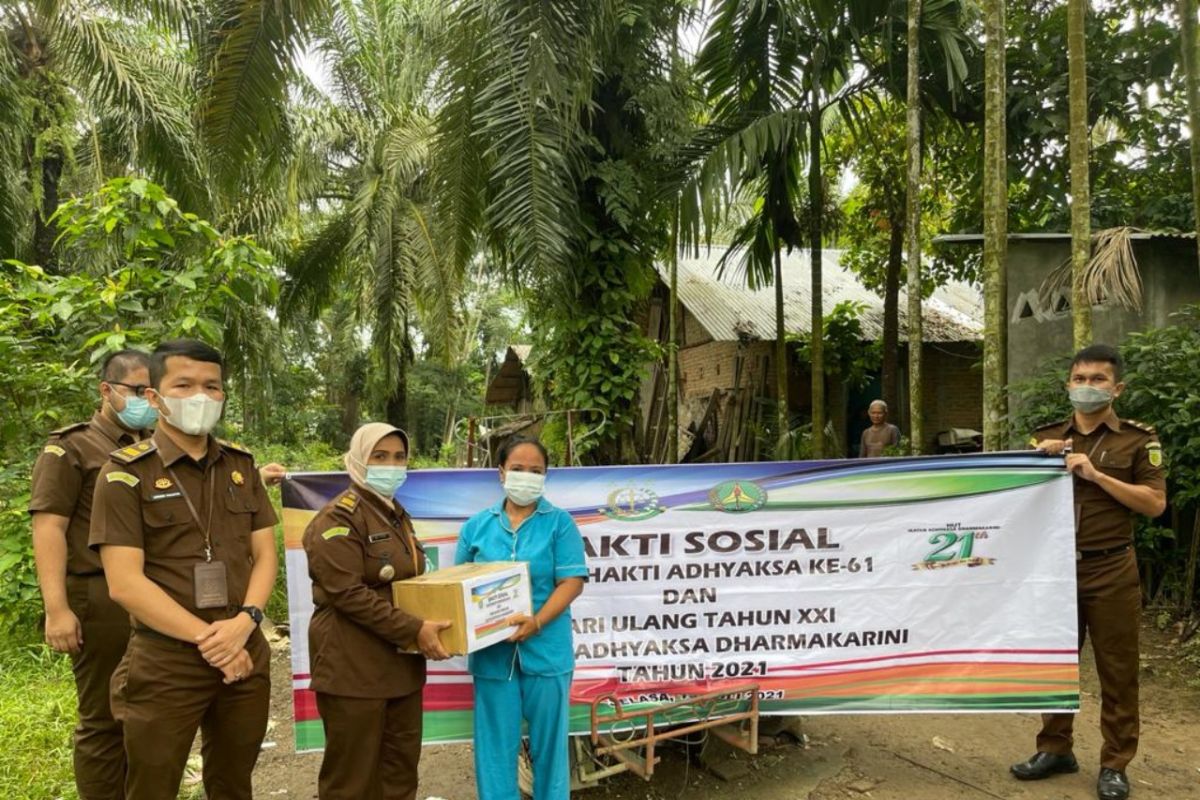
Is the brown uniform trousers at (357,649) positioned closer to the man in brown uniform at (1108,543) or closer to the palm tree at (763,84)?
the man in brown uniform at (1108,543)

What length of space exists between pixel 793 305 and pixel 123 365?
12.4 metres

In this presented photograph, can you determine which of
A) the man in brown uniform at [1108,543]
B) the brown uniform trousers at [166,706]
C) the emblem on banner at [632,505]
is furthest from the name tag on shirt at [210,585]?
the man in brown uniform at [1108,543]

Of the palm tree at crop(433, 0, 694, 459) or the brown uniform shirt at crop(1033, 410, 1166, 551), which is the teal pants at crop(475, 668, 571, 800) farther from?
the palm tree at crop(433, 0, 694, 459)

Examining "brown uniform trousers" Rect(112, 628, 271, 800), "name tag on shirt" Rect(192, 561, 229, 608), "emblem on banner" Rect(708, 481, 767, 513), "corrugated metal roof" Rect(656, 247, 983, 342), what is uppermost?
"corrugated metal roof" Rect(656, 247, 983, 342)

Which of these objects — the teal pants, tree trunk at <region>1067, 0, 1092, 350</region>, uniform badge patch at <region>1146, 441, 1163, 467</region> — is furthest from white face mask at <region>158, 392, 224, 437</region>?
tree trunk at <region>1067, 0, 1092, 350</region>

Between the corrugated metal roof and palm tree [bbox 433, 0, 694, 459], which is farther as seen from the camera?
the corrugated metal roof

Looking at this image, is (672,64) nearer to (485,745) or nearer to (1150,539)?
(1150,539)

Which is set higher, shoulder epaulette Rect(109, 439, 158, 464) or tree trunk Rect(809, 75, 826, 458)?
tree trunk Rect(809, 75, 826, 458)

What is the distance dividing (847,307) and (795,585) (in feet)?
32.3

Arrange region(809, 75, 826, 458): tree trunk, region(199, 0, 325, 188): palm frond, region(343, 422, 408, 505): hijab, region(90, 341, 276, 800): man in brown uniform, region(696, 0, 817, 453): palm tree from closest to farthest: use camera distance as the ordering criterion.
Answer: region(90, 341, 276, 800): man in brown uniform → region(343, 422, 408, 505): hijab → region(199, 0, 325, 188): palm frond → region(696, 0, 817, 453): palm tree → region(809, 75, 826, 458): tree trunk

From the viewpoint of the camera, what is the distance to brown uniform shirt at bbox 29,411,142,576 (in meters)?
2.99

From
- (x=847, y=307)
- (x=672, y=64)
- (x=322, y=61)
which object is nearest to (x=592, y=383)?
(x=672, y=64)

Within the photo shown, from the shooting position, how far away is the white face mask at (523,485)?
3.01m

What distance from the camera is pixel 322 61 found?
48.7 feet
